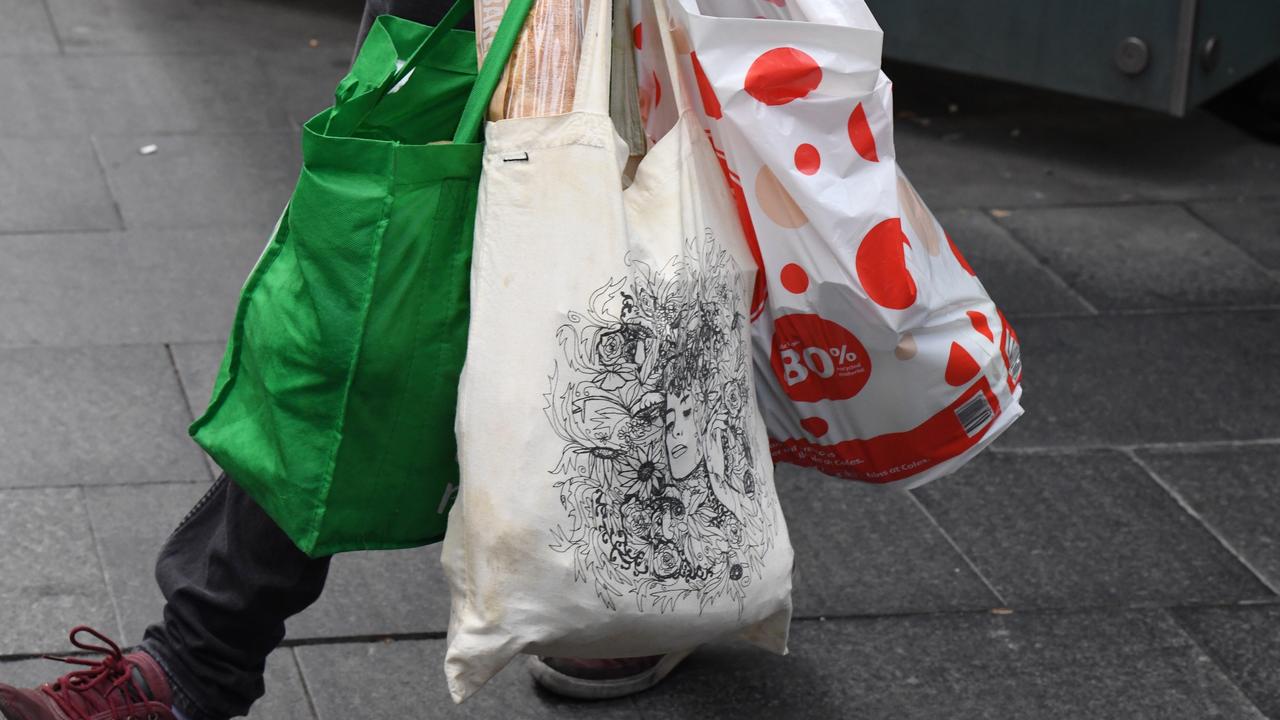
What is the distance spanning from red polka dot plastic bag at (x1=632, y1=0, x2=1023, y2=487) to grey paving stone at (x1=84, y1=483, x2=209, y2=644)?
4.35ft

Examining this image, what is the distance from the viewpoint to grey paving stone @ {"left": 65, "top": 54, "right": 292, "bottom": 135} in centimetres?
607

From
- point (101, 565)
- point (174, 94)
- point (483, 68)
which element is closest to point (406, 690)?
point (101, 565)

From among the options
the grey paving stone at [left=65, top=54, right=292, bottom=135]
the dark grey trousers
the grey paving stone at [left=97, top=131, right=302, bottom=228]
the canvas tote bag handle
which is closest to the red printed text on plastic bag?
the canvas tote bag handle

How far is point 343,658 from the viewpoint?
2.93m

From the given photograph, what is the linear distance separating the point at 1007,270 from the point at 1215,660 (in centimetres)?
227

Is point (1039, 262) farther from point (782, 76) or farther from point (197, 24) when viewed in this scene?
point (197, 24)

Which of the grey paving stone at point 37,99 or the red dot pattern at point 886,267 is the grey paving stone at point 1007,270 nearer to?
the red dot pattern at point 886,267

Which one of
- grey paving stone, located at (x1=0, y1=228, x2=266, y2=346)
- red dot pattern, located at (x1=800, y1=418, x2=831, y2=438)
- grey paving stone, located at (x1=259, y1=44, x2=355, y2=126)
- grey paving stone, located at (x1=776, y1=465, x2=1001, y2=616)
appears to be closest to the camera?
red dot pattern, located at (x1=800, y1=418, x2=831, y2=438)

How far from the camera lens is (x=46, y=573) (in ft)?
10.2

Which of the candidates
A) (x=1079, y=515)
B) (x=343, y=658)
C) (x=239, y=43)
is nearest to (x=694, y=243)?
(x=343, y=658)

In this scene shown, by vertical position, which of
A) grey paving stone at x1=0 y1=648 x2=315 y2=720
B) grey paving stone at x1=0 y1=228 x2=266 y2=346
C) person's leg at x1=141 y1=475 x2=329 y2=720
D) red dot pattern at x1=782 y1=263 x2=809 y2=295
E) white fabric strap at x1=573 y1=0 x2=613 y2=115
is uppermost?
white fabric strap at x1=573 y1=0 x2=613 y2=115

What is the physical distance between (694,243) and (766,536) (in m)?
0.42

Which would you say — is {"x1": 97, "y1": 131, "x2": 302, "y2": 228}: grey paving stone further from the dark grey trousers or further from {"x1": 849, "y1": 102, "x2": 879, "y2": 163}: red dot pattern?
{"x1": 849, "y1": 102, "x2": 879, "y2": 163}: red dot pattern

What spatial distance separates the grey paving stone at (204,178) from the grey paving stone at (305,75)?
41 cm
